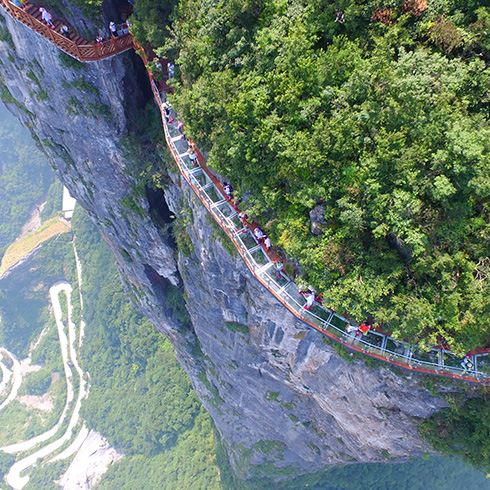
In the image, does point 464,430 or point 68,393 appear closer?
point 464,430

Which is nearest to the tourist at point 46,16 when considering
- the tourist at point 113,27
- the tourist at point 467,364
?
the tourist at point 113,27

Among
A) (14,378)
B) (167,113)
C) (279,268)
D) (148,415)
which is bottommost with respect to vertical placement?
(148,415)

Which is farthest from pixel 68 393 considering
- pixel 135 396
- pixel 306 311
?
pixel 306 311

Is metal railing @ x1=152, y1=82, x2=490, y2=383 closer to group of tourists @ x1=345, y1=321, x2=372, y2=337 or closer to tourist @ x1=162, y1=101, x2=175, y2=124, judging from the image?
group of tourists @ x1=345, y1=321, x2=372, y2=337

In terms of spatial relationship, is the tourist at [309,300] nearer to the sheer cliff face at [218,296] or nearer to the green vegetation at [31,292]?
the sheer cliff face at [218,296]

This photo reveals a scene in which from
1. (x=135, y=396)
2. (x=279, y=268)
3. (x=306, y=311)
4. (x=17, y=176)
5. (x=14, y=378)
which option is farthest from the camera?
(x=17, y=176)

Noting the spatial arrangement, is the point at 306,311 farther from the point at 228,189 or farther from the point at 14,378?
the point at 14,378

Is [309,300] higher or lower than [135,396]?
higher
